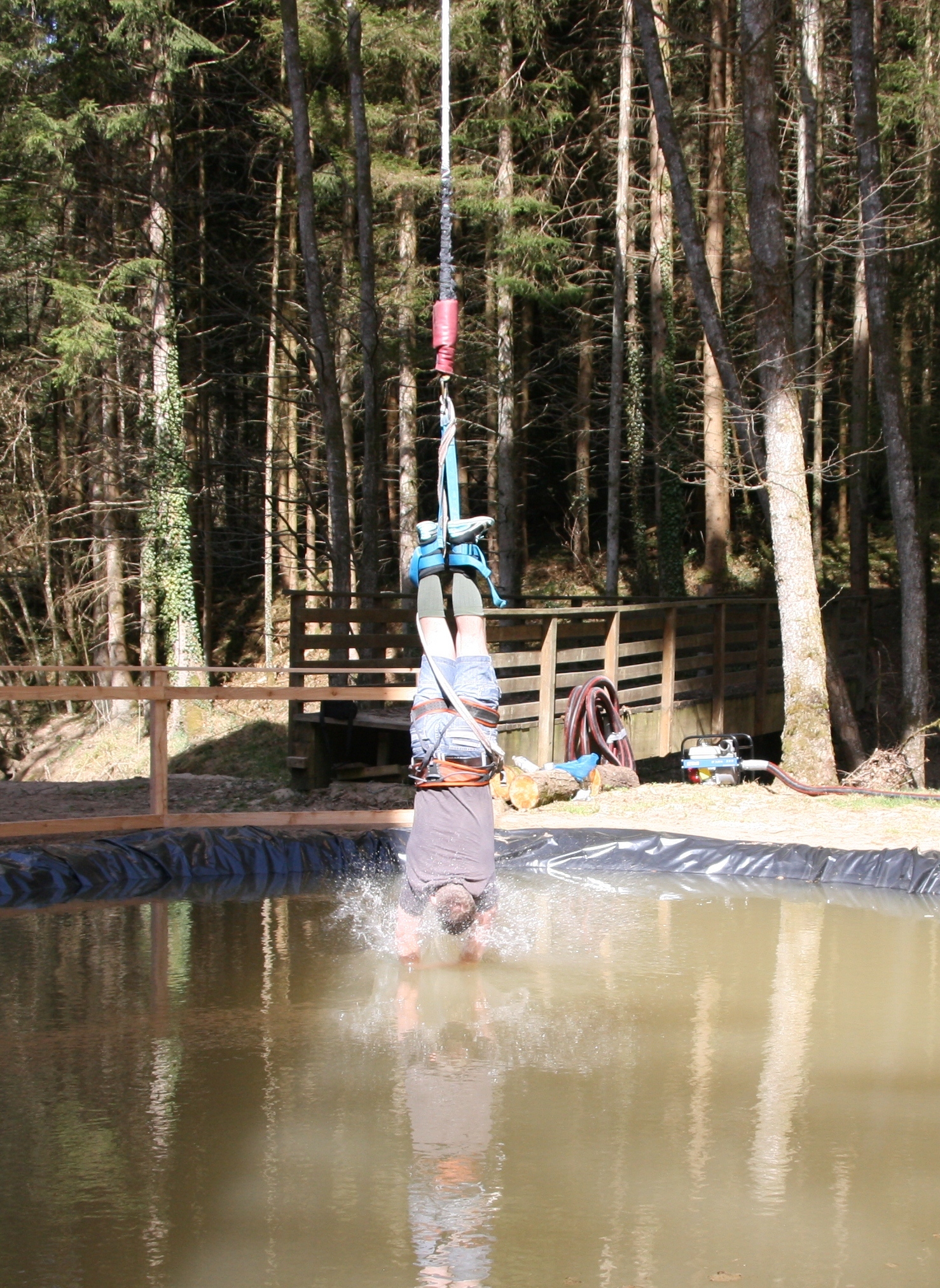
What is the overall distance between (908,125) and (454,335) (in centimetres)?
1929

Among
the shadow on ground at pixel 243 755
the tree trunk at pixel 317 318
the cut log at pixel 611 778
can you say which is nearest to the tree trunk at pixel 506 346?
the tree trunk at pixel 317 318

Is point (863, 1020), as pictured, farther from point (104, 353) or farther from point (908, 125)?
point (908, 125)

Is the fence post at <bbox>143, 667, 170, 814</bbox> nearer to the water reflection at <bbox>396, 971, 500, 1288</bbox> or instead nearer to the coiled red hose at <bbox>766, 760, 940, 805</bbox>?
→ the water reflection at <bbox>396, 971, 500, 1288</bbox>

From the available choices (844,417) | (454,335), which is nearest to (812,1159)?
(454,335)

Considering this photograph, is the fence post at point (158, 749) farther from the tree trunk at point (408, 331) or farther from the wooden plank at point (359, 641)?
the tree trunk at point (408, 331)

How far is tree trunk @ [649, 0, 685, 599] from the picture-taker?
18781mm

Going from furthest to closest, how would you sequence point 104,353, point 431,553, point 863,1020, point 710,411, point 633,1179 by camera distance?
point 710,411
point 104,353
point 431,553
point 863,1020
point 633,1179

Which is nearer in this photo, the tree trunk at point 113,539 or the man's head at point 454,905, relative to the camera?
the man's head at point 454,905

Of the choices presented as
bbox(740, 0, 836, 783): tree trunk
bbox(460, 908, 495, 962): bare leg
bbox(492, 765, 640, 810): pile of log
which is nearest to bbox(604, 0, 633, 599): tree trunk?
bbox(740, 0, 836, 783): tree trunk

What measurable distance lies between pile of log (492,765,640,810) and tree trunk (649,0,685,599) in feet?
29.5

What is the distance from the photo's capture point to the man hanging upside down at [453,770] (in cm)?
524

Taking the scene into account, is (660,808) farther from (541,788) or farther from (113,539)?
(113,539)

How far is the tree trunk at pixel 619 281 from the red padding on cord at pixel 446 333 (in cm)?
1320

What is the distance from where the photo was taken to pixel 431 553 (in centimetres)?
515
